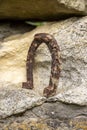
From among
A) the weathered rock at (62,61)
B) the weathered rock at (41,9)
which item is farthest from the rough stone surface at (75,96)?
the weathered rock at (41,9)

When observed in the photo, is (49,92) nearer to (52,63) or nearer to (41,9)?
(52,63)

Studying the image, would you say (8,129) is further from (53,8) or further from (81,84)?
(53,8)

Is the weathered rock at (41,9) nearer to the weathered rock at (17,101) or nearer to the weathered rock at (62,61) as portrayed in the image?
the weathered rock at (62,61)

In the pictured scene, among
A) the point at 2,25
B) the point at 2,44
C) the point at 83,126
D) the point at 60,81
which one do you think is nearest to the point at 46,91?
the point at 60,81

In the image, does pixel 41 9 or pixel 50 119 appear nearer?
pixel 50 119

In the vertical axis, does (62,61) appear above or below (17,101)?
above

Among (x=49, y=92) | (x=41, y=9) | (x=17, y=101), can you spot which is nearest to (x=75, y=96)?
(x=49, y=92)
